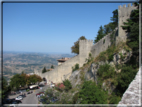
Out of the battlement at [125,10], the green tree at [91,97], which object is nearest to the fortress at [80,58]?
the battlement at [125,10]

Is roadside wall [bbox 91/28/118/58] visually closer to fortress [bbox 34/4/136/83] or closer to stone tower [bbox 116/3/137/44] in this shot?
fortress [bbox 34/4/136/83]

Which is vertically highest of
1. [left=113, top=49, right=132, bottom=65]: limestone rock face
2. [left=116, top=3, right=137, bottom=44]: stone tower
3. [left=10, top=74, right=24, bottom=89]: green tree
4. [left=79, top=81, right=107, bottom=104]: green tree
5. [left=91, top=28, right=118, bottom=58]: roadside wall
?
[left=116, top=3, right=137, bottom=44]: stone tower

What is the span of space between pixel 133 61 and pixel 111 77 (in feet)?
7.85

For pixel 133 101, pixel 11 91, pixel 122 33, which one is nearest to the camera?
pixel 133 101

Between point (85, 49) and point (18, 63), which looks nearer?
point (85, 49)

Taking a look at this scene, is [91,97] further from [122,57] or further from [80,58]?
[80,58]

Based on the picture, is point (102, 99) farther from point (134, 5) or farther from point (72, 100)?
point (134, 5)

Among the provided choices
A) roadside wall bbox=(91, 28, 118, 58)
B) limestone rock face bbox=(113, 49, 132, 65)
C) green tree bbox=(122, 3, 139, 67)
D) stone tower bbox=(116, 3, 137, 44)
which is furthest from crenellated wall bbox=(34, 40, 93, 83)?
limestone rock face bbox=(113, 49, 132, 65)

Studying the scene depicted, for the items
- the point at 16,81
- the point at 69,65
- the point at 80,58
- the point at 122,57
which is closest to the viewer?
the point at 122,57

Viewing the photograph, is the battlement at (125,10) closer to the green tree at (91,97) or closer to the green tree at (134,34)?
the green tree at (134,34)

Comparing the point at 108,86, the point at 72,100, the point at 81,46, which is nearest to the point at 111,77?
the point at 108,86

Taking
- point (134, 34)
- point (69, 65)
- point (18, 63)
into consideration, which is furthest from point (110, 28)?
point (18, 63)

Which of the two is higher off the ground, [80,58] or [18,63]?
[80,58]

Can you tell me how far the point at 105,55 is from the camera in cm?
1488
